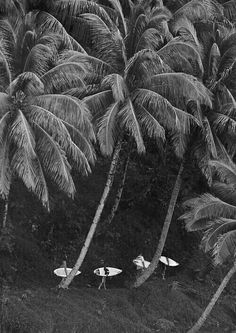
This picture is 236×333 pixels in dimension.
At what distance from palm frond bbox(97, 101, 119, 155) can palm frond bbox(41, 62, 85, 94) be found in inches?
72.0

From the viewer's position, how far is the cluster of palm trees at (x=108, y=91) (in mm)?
17766

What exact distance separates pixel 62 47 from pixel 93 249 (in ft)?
33.1

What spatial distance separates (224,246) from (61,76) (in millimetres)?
8537

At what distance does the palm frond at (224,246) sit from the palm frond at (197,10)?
11228mm

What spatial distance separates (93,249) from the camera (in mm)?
26750

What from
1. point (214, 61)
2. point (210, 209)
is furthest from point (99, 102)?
point (210, 209)

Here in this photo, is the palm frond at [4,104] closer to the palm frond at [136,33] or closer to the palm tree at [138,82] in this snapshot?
the palm tree at [138,82]

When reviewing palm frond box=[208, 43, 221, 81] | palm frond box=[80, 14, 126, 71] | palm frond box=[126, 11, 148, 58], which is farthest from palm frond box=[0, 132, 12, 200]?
palm frond box=[208, 43, 221, 81]

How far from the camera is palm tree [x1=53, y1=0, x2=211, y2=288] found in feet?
66.7

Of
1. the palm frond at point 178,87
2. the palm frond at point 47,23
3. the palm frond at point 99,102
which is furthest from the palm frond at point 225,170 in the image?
the palm frond at point 47,23

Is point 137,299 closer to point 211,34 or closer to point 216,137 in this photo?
point 216,137

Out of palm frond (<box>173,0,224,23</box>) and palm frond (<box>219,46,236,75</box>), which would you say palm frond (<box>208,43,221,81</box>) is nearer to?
palm frond (<box>219,46,236,75</box>)

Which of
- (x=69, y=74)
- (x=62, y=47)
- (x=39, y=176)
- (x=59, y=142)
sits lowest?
(x=39, y=176)

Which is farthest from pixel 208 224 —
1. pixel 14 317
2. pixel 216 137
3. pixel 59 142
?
pixel 14 317
